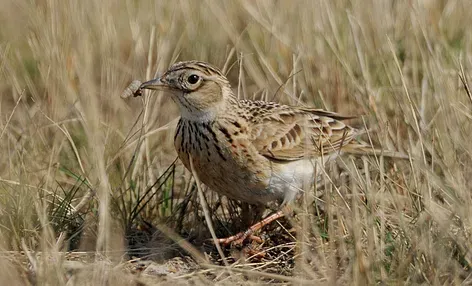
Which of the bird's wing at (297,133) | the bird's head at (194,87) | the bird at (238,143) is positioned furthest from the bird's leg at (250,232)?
the bird's head at (194,87)

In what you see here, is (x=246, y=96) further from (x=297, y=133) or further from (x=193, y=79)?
(x=193, y=79)

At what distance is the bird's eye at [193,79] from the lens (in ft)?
18.0

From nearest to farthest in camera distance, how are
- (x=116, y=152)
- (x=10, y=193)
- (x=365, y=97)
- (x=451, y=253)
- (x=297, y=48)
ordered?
(x=451, y=253)
(x=10, y=193)
(x=116, y=152)
(x=365, y=97)
(x=297, y=48)

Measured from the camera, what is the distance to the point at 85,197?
18.2ft

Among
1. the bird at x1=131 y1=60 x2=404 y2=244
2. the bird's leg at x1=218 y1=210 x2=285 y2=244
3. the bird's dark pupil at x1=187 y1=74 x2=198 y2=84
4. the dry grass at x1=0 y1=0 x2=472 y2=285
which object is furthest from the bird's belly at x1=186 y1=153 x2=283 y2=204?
the bird's dark pupil at x1=187 y1=74 x2=198 y2=84

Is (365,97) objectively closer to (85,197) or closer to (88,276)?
(85,197)

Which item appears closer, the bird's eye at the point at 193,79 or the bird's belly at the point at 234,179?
the bird's belly at the point at 234,179

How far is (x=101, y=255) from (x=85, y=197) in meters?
0.79

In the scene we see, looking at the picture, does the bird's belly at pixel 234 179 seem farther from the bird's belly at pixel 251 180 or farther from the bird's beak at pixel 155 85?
the bird's beak at pixel 155 85

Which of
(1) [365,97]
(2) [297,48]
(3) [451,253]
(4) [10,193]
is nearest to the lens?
(3) [451,253]

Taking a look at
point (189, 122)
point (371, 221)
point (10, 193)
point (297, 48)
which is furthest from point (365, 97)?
point (10, 193)

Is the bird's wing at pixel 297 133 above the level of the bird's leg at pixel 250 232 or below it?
above

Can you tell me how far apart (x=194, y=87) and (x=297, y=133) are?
769 mm

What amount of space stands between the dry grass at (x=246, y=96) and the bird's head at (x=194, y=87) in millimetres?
Result: 386
